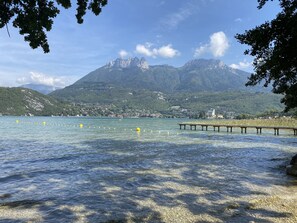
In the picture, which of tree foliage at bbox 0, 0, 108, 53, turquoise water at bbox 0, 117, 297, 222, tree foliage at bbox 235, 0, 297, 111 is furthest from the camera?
tree foliage at bbox 235, 0, 297, 111

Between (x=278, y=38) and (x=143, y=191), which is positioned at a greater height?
(x=278, y=38)

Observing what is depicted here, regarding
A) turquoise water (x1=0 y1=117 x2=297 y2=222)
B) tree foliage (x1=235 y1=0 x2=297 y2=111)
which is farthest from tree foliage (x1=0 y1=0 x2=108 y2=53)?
tree foliage (x1=235 y1=0 x2=297 y2=111)

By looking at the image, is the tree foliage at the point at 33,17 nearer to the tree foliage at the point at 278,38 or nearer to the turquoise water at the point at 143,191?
the turquoise water at the point at 143,191

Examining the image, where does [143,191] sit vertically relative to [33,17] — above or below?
below

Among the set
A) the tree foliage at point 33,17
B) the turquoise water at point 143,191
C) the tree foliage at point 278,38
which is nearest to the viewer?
the tree foliage at point 33,17

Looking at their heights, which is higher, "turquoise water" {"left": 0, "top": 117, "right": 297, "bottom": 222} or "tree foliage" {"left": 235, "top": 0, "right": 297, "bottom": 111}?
"tree foliage" {"left": 235, "top": 0, "right": 297, "bottom": 111}

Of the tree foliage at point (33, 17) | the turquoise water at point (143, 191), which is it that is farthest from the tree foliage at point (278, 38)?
the tree foliage at point (33, 17)

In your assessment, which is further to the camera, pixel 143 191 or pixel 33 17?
pixel 143 191

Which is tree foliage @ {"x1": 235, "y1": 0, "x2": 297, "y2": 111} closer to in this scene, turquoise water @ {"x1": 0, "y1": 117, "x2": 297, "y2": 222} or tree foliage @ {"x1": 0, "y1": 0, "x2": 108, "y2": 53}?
turquoise water @ {"x1": 0, "y1": 117, "x2": 297, "y2": 222}

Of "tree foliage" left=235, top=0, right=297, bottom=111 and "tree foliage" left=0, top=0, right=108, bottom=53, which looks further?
"tree foliage" left=235, top=0, right=297, bottom=111

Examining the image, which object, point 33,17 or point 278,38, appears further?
point 278,38

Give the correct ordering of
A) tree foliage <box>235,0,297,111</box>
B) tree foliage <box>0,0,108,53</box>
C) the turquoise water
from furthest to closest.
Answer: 1. tree foliage <box>235,0,297,111</box>
2. the turquoise water
3. tree foliage <box>0,0,108,53</box>

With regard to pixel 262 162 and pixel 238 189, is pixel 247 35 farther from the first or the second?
pixel 262 162

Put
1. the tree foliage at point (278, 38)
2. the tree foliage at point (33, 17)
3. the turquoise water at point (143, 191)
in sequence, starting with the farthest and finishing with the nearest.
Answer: the tree foliage at point (278, 38) → the turquoise water at point (143, 191) → the tree foliage at point (33, 17)
